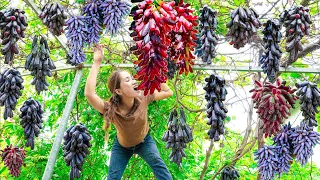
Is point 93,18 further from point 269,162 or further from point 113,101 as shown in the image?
point 269,162

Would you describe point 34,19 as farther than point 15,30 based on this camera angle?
Yes

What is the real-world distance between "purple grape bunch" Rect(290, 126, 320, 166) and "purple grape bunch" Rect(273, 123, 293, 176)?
1.7 inches

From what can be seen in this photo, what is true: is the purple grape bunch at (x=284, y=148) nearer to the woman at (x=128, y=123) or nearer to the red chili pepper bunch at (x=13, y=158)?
the woman at (x=128, y=123)

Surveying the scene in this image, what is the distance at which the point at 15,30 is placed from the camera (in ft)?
7.11

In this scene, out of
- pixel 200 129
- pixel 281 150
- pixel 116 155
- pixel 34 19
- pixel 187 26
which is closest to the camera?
pixel 187 26

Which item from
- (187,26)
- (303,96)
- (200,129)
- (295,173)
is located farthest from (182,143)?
(295,173)

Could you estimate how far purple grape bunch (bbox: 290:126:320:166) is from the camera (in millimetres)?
2174

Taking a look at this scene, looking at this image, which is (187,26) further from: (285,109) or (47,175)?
(47,175)

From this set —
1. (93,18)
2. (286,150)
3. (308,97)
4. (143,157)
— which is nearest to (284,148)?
(286,150)

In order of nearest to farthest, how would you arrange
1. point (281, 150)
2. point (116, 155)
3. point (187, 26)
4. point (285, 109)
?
point (187, 26) → point (285, 109) → point (281, 150) → point (116, 155)

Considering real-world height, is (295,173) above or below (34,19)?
below

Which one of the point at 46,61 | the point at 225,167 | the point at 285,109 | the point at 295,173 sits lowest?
the point at 295,173

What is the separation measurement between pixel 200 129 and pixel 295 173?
3.00ft

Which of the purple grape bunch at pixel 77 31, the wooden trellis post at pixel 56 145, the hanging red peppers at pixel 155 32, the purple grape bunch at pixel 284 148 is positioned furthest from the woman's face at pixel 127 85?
the hanging red peppers at pixel 155 32
